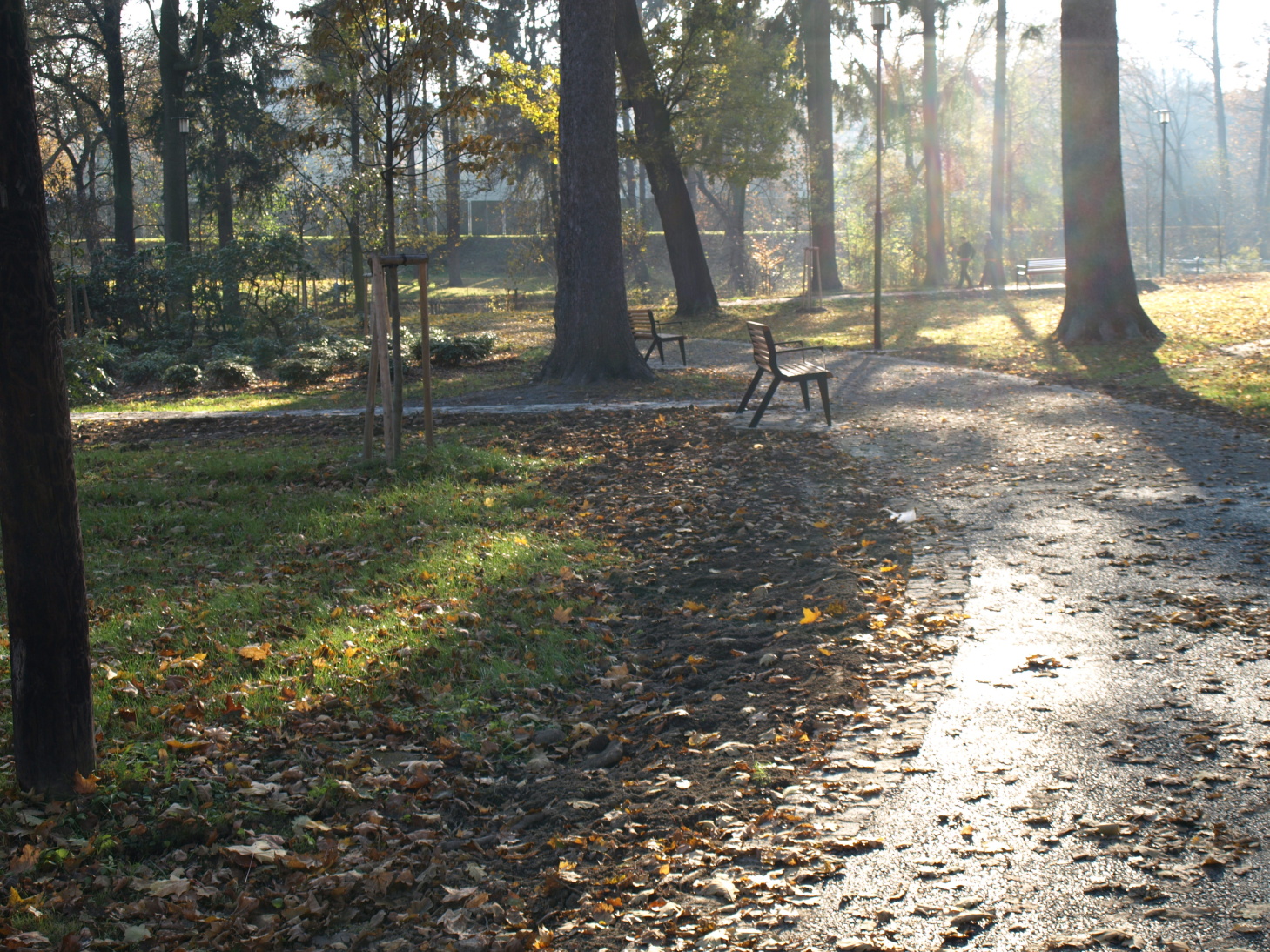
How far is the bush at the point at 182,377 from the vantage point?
1578 cm

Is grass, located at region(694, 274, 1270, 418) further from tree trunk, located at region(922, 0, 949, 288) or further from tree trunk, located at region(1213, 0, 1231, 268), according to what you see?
tree trunk, located at region(1213, 0, 1231, 268)

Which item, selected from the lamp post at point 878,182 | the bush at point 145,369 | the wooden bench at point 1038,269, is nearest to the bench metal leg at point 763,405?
the lamp post at point 878,182

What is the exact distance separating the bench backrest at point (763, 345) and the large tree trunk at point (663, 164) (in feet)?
47.2

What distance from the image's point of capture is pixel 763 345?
10.7m

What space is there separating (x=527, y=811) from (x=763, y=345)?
25.1 ft

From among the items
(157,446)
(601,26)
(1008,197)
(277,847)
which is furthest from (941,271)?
(277,847)

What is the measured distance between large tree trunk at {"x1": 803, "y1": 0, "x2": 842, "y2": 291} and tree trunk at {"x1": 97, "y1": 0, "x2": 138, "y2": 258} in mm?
19175

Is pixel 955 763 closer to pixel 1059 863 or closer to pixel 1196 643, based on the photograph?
pixel 1059 863

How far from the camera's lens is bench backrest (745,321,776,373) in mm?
10211

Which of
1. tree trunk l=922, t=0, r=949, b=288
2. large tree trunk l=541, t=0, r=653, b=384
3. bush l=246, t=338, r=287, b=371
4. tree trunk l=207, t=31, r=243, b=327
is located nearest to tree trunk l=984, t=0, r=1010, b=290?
tree trunk l=922, t=0, r=949, b=288

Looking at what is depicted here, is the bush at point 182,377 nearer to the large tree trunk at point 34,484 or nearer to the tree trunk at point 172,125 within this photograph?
the tree trunk at point 172,125

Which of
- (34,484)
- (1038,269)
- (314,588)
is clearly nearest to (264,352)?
(314,588)

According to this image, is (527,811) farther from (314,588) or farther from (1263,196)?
(1263,196)

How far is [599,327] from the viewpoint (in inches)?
552
